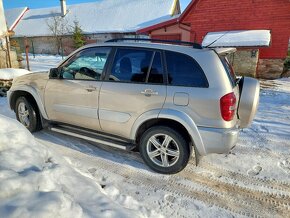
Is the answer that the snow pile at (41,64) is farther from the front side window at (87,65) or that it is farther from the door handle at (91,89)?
the door handle at (91,89)

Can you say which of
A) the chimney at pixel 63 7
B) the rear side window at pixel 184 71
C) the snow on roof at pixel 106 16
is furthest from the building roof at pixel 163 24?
the chimney at pixel 63 7

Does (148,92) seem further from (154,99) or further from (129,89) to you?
(129,89)

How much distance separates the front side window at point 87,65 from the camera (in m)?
3.78

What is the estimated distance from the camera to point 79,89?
3859 millimetres

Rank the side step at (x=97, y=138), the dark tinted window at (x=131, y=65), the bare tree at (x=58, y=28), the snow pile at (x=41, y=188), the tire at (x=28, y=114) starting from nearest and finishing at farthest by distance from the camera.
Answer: the snow pile at (x=41, y=188) → the dark tinted window at (x=131, y=65) → the side step at (x=97, y=138) → the tire at (x=28, y=114) → the bare tree at (x=58, y=28)

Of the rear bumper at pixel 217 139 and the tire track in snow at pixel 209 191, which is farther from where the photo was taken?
the rear bumper at pixel 217 139

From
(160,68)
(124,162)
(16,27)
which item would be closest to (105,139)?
(124,162)

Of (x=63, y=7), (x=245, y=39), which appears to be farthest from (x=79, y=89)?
(x=63, y=7)

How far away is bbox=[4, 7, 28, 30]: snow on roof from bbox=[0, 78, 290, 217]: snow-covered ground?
36188 millimetres

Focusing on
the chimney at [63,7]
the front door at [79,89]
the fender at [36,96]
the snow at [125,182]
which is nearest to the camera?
the snow at [125,182]

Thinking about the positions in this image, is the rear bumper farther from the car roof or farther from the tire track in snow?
the car roof

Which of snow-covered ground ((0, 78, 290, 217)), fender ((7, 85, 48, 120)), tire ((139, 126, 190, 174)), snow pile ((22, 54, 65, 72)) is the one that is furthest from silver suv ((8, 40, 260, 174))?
snow pile ((22, 54, 65, 72))

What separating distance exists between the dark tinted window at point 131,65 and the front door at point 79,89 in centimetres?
23

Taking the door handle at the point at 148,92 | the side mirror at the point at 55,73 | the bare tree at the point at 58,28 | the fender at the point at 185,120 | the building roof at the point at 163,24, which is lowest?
the fender at the point at 185,120
